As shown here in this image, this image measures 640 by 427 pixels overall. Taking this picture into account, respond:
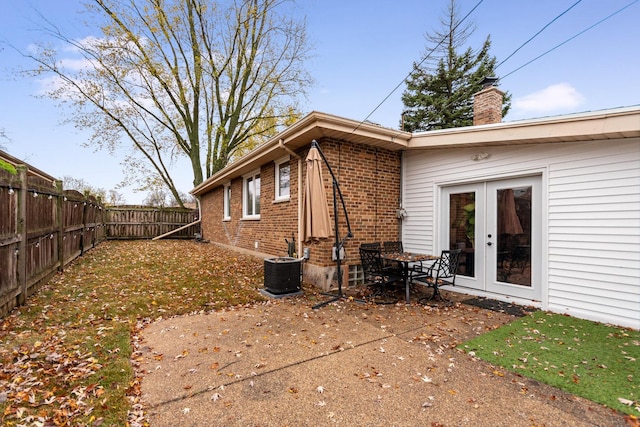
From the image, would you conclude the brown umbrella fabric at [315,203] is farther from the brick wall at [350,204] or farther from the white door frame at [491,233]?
the white door frame at [491,233]

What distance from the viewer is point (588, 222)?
179 inches

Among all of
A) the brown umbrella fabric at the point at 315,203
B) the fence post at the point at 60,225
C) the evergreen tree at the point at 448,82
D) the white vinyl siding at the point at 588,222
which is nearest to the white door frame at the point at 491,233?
the white vinyl siding at the point at 588,222

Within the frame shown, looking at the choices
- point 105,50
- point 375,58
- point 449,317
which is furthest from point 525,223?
point 105,50

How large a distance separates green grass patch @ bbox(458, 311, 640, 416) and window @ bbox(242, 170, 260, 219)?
7229 mm

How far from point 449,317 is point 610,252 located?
247 centimetres

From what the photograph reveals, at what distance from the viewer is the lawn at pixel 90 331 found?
7.55 feet

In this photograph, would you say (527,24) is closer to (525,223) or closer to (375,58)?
(525,223)

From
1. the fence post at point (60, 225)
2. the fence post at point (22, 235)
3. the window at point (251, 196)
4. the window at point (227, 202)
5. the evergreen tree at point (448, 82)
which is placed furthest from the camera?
the evergreen tree at point (448, 82)

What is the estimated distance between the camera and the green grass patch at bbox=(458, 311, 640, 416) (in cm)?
268

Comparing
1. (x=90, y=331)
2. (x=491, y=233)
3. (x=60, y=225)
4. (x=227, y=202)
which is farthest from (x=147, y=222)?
(x=491, y=233)

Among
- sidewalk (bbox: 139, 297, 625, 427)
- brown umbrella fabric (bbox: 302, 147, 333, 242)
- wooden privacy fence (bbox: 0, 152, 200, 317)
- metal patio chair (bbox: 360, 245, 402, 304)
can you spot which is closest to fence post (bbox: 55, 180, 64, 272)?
wooden privacy fence (bbox: 0, 152, 200, 317)

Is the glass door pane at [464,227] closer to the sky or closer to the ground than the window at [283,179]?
closer to the ground

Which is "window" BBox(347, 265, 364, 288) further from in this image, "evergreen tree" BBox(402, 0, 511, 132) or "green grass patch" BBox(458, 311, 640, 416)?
"evergreen tree" BBox(402, 0, 511, 132)

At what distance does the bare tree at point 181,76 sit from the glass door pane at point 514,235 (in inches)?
642
